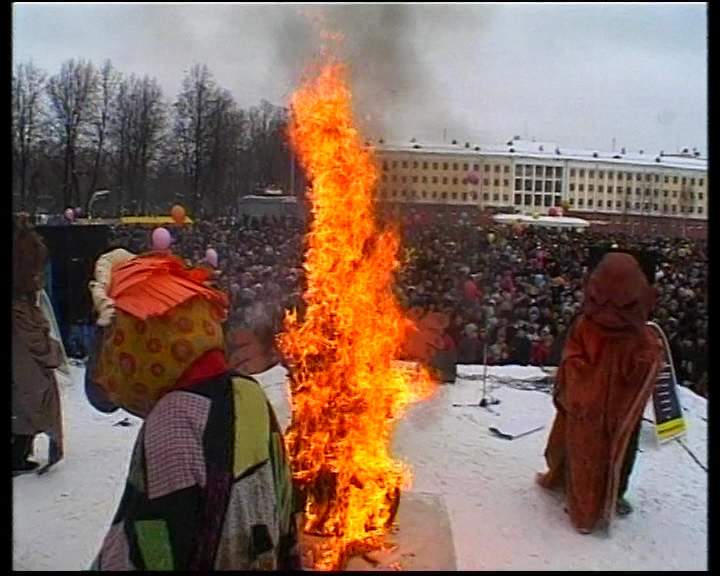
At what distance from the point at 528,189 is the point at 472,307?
206 inches

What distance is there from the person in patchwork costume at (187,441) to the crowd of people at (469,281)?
3.75 meters

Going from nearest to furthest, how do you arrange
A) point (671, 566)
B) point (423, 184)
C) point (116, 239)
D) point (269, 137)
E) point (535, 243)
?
1. point (671, 566)
2. point (269, 137)
3. point (423, 184)
4. point (116, 239)
5. point (535, 243)

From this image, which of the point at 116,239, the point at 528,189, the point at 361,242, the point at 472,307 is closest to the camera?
the point at 361,242

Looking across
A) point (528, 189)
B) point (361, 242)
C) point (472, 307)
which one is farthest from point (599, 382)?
point (528, 189)

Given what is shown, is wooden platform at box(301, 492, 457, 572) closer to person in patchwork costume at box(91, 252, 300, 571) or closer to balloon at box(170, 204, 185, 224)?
person in patchwork costume at box(91, 252, 300, 571)

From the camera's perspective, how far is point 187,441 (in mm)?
2021

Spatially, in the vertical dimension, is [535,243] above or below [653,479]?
above

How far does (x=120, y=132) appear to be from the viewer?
8703mm

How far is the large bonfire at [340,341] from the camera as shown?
12.0ft

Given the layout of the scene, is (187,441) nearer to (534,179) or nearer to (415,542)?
(415,542)

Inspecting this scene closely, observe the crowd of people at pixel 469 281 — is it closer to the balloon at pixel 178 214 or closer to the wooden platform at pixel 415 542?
the balloon at pixel 178 214

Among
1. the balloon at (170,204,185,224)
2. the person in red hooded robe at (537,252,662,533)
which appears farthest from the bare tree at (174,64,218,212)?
the person in red hooded robe at (537,252,662,533)

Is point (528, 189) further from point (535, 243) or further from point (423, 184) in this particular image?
point (423, 184)

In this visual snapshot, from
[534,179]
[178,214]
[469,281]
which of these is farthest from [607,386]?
[534,179]
